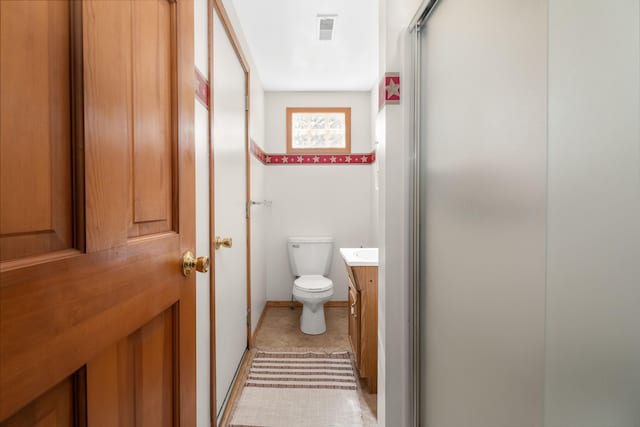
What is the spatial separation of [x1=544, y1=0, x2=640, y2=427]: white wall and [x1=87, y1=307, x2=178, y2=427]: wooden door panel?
75 centimetres

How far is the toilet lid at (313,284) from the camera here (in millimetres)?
2529

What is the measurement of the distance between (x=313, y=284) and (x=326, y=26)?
192 centimetres

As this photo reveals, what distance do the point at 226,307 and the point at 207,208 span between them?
0.63m

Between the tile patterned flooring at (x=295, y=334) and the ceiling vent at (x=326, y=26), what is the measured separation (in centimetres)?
227

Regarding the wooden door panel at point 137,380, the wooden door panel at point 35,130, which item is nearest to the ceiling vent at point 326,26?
the wooden door panel at point 35,130

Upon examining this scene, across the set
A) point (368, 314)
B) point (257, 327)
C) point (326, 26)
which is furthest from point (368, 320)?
point (326, 26)

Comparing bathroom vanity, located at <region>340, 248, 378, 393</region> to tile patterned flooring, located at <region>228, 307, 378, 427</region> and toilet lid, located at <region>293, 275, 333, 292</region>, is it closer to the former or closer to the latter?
tile patterned flooring, located at <region>228, 307, 378, 427</region>

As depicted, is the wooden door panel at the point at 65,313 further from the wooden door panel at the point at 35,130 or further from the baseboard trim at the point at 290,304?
the baseboard trim at the point at 290,304

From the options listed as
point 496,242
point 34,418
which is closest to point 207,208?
point 34,418

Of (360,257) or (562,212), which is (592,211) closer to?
(562,212)

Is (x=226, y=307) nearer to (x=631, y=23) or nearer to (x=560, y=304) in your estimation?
(x=560, y=304)

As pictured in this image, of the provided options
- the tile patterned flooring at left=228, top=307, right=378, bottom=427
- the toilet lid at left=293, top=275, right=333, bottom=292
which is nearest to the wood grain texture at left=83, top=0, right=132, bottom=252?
the tile patterned flooring at left=228, top=307, right=378, bottom=427

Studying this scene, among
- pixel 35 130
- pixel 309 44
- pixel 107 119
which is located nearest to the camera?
pixel 35 130

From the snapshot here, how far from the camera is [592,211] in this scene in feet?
1.73
